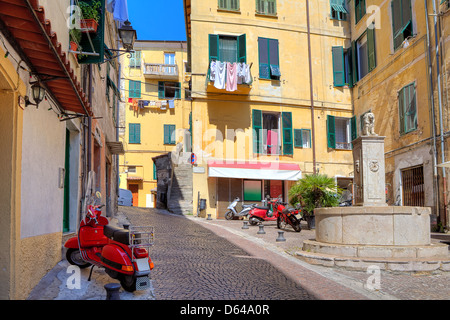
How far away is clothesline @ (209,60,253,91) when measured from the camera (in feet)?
63.2

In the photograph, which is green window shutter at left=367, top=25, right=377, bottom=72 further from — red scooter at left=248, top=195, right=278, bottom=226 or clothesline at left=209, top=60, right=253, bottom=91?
red scooter at left=248, top=195, right=278, bottom=226

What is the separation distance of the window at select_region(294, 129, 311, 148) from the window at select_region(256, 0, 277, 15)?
6.22m

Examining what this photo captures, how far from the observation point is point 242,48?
66.9 ft

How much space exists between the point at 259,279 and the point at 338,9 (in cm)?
1883

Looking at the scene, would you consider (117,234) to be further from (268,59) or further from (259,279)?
(268,59)

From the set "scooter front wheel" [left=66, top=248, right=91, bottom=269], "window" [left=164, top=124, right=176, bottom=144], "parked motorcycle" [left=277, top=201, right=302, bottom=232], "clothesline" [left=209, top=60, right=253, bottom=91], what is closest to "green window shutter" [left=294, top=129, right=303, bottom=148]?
"clothesline" [left=209, top=60, right=253, bottom=91]

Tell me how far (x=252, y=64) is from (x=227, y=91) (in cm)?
201

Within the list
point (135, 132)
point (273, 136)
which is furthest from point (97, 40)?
point (135, 132)

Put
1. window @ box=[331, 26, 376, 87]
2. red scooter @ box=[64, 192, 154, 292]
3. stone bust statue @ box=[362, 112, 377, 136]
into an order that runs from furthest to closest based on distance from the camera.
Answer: window @ box=[331, 26, 376, 87] → stone bust statue @ box=[362, 112, 377, 136] → red scooter @ box=[64, 192, 154, 292]

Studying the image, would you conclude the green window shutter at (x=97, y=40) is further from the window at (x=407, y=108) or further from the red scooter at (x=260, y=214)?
the window at (x=407, y=108)

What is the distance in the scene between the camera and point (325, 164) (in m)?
20.9

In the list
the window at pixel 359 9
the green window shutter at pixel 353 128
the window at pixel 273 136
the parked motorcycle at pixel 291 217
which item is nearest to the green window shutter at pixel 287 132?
the window at pixel 273 136
